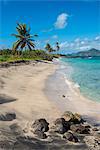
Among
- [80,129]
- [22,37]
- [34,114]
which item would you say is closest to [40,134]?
[80,129]

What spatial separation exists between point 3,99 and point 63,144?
7.54 metres

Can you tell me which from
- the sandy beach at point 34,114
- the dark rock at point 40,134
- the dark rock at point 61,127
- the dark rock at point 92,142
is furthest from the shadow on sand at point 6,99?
the dark rock at point 92,142

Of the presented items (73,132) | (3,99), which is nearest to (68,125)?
(73,132)

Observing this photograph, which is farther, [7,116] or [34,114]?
[34,114]

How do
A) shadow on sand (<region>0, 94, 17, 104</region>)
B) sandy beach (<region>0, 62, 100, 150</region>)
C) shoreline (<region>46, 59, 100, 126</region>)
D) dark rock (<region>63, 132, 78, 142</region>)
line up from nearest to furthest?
sandy beach (<region>0, 62, 100, 150</region>), dark rock (<region>63, 132, 78, 142</region>), shoreline (<region>46, 59, 100, 126</region>), shadow on sand (<region>0, 94, 17, 104</region>)

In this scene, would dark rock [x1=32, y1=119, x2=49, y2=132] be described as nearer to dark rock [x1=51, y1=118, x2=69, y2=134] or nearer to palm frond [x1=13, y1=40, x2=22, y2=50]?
dark rock [x1=51, y1=118, x2=69, y2=134]

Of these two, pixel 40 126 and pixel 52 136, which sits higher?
pixel 40 126

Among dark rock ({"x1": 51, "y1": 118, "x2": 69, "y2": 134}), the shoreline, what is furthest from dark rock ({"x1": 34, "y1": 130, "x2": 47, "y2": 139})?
the shoreline

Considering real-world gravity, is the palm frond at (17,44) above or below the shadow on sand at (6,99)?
above

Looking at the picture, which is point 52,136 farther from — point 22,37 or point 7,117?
point 22,37

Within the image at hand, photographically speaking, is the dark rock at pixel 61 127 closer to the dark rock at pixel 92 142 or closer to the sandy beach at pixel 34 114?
the sandy beach at pixel 34 114

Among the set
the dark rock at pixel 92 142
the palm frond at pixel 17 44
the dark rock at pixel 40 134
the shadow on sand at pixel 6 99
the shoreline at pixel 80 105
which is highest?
the palm frond at pixel 17 44

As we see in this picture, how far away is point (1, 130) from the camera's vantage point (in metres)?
9.90

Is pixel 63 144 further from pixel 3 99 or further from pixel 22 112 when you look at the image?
pixel 3 99
